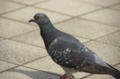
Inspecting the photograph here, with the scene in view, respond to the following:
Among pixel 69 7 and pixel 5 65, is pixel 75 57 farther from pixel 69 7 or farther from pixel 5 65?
pixel 69 7

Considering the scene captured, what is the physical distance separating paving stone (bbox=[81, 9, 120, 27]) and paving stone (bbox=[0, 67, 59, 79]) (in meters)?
3.37

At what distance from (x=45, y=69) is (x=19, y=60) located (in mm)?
702

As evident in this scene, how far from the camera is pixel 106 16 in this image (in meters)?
10.6

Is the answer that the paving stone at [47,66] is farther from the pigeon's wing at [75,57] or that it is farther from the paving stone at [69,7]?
the paving stone at [69,7]

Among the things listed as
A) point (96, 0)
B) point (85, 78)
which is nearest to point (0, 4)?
point (96, 0)

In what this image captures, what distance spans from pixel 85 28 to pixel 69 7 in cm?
154

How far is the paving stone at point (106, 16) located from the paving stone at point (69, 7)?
11.9 inches

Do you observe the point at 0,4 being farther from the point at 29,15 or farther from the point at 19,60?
the point at 19,60

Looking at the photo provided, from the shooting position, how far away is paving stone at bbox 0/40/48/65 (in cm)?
807

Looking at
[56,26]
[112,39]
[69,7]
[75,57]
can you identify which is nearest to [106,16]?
[69,7]

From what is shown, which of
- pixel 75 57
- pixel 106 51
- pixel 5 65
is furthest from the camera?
pixel 106 51

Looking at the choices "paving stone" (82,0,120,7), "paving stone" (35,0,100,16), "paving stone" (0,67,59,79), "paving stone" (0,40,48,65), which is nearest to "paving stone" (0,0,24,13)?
"paving stone" (35,0,100,16)

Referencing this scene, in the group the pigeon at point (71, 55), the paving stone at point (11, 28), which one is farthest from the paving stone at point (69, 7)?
the pigeon at point (71, 55)

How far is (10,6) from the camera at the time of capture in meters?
10.9
